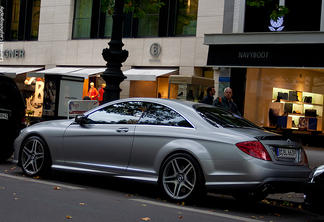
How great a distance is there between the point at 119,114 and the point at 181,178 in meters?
1.53

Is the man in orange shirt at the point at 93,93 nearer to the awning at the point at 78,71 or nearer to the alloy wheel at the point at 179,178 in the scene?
the awning at the point at 78,71

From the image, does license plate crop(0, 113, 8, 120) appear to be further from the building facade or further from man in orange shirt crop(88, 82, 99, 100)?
man in orange shirt crop(88, 82, 99, 100)

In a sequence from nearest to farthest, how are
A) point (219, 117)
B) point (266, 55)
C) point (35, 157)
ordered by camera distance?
point (219, 117), point (35, 157), point (266, 55)

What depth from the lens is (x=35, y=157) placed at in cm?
771

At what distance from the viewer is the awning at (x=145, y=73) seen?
19.9 meters

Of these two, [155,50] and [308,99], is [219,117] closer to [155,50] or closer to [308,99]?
[308,99]

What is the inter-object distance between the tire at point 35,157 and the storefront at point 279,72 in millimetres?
11197

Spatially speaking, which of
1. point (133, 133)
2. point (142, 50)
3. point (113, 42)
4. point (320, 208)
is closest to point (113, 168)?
point (133, 133)

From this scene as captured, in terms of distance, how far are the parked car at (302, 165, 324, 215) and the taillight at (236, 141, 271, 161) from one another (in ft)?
2.07

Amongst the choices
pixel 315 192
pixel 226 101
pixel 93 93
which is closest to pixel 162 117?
pixel 315 192

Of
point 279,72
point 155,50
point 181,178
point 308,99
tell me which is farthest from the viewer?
point 155,50

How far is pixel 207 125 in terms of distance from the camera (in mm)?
6215

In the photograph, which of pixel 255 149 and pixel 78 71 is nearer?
pixel 255 149

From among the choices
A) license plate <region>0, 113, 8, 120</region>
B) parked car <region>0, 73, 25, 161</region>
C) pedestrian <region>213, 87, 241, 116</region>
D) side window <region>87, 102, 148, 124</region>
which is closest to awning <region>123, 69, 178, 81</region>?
pedestrian <region>213, 87, 241, 116</region>
